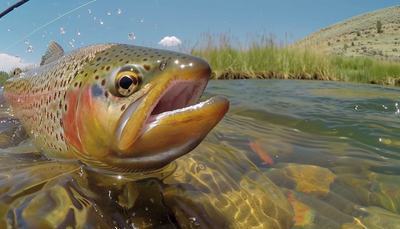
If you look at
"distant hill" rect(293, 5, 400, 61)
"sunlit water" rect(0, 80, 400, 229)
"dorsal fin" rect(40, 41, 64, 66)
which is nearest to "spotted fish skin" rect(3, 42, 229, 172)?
"sunlit water" rect(0, 80, 400, 229)

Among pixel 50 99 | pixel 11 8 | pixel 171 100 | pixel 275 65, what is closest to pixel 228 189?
pixel 171 100

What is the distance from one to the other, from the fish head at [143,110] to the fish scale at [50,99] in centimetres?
32

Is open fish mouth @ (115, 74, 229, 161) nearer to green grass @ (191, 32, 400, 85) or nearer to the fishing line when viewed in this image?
the fishing line

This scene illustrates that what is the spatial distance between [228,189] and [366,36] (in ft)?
305

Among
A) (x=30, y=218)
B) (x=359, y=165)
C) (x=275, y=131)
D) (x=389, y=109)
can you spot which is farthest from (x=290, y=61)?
(x=30, y=218)

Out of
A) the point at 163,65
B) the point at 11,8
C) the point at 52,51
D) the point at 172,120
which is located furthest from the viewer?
the point at 11,8

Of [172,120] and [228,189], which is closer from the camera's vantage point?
[172,120]

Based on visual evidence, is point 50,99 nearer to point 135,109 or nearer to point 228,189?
point 135,109

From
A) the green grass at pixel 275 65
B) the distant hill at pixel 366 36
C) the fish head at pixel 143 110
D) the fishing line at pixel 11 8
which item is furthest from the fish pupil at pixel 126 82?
the distant hill at pixel 366 36

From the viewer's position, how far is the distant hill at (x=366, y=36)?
60.3 metres

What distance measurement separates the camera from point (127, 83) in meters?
1.29

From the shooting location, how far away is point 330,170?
225 cm

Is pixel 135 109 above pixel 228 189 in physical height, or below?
above

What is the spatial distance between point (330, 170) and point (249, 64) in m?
11.9
